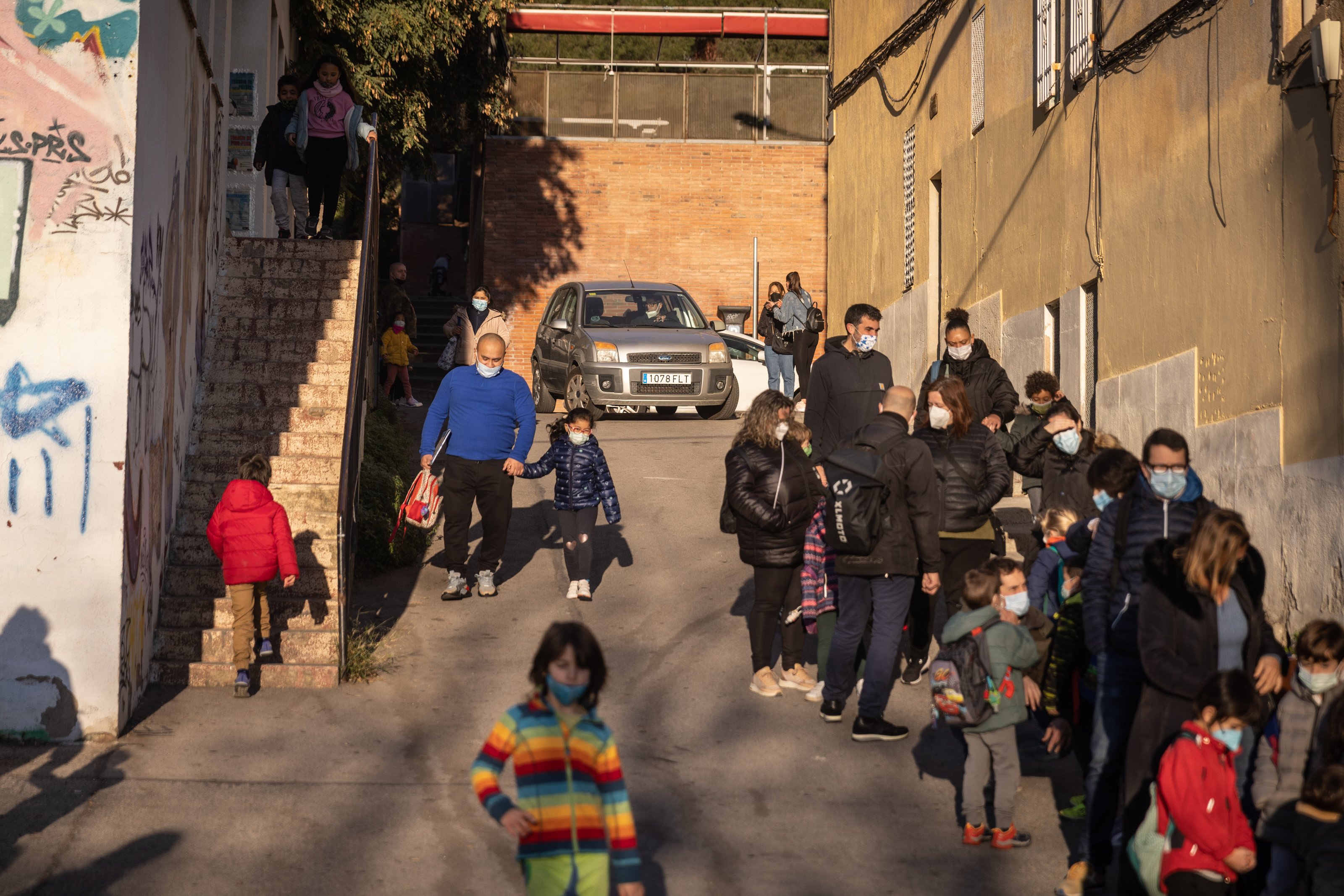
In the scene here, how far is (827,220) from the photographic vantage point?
2592 centimetres

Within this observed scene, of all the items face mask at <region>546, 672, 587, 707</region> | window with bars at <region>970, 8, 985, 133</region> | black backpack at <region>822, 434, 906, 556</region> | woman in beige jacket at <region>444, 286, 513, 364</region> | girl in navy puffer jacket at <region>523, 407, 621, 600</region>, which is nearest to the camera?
face mask at <region>546, 672, 587, 707</region>

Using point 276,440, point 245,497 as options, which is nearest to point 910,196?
point 276,440

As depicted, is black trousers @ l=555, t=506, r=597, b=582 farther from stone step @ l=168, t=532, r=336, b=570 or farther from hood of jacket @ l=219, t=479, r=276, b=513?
hood of jacket @ l=219, t=479, r=276, b=513

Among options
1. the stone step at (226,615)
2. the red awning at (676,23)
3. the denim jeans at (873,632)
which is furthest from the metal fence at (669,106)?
the denim jeans at (873,632)

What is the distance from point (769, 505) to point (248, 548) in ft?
9.93

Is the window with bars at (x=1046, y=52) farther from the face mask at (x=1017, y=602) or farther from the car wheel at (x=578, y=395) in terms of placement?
the face mask at (x=1017, y=602)

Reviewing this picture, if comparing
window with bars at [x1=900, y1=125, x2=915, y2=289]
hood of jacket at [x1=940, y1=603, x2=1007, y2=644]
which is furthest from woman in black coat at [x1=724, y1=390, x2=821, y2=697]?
→ window with bars at [x1=900, y1=125, x2=915, y2=289]

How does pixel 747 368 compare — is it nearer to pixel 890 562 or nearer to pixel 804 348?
pixel 804 348

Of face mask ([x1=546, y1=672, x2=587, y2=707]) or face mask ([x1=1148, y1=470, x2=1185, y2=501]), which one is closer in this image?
face mask ([x1=546, y1=672, x2=587, y2=707])

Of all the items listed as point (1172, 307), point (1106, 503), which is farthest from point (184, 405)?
point (1172, 307)

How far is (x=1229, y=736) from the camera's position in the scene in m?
5.19

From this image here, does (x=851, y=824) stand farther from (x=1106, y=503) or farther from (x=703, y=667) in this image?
(x=703, y=667)

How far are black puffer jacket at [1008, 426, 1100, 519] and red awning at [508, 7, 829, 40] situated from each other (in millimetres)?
21934

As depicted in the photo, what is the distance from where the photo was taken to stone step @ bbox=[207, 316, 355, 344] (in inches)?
464
